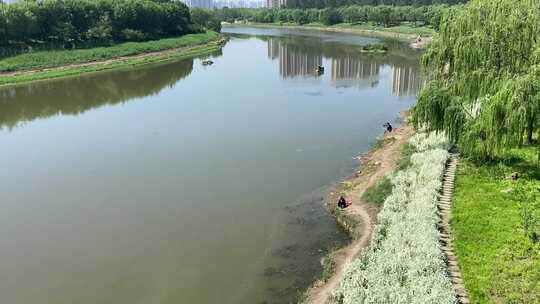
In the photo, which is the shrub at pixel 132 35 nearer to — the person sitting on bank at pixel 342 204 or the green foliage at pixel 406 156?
the green foliage at pixel 406 156

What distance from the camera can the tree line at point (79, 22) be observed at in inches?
3012

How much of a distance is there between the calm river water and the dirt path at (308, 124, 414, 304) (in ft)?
3.45

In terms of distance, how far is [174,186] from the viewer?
98.9ft

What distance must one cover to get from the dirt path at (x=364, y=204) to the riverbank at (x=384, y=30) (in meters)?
70.3

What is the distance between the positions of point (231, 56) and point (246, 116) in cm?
5038

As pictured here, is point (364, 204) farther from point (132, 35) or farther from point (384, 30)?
point (384, 30)

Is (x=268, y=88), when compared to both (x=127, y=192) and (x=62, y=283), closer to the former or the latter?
(x=127, y=192)

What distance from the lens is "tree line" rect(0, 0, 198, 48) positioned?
7650 centimetres

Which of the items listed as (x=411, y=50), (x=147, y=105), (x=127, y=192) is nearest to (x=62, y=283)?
(x=127, y=192)

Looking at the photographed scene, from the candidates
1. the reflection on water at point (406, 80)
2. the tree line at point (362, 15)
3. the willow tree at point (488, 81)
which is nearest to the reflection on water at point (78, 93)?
the reflection on water at point (406, 80)

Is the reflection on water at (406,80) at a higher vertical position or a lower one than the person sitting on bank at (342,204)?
higher

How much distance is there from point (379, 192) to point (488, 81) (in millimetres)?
8074

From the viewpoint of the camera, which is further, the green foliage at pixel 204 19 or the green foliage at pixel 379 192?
the green foliage at pixel 204 19

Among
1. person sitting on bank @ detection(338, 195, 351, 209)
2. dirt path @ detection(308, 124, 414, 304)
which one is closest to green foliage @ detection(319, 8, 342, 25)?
dirt path @ detection(308, 124, 414, 304)
